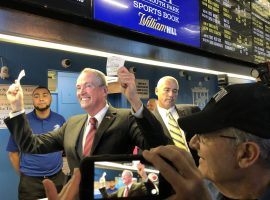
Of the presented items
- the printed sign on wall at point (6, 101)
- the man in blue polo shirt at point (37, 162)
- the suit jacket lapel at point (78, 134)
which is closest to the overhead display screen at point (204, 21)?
the suit jacket lapel at point (78, 134)

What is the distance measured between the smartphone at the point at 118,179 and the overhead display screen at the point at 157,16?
99 centimetres

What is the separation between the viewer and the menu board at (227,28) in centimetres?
246

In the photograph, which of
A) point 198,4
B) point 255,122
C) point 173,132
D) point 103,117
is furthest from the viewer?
point 173,132

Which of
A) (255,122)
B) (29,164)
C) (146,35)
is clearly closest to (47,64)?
(29,164)

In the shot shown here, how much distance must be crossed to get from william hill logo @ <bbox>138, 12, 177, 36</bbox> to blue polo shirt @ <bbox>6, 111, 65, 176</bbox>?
73.5 inches

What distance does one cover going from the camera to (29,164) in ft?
10.7

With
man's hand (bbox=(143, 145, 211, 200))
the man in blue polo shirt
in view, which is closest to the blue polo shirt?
the man in blue polo shirt

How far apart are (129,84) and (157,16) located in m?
0.53

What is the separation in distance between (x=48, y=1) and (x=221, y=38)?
5.49ft

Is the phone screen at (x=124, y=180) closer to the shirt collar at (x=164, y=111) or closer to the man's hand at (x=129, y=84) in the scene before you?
the man's hand at (x=129, y=84)

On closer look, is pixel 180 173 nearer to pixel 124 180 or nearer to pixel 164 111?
pixel 124 180

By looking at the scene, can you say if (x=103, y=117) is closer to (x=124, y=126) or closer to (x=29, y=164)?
(x=124, y=126)

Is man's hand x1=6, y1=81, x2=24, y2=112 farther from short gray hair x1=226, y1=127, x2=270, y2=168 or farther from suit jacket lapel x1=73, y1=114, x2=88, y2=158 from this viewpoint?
short gray hair x1=226, y1=127, x2=270, y2=168

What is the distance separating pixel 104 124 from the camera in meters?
1.90
